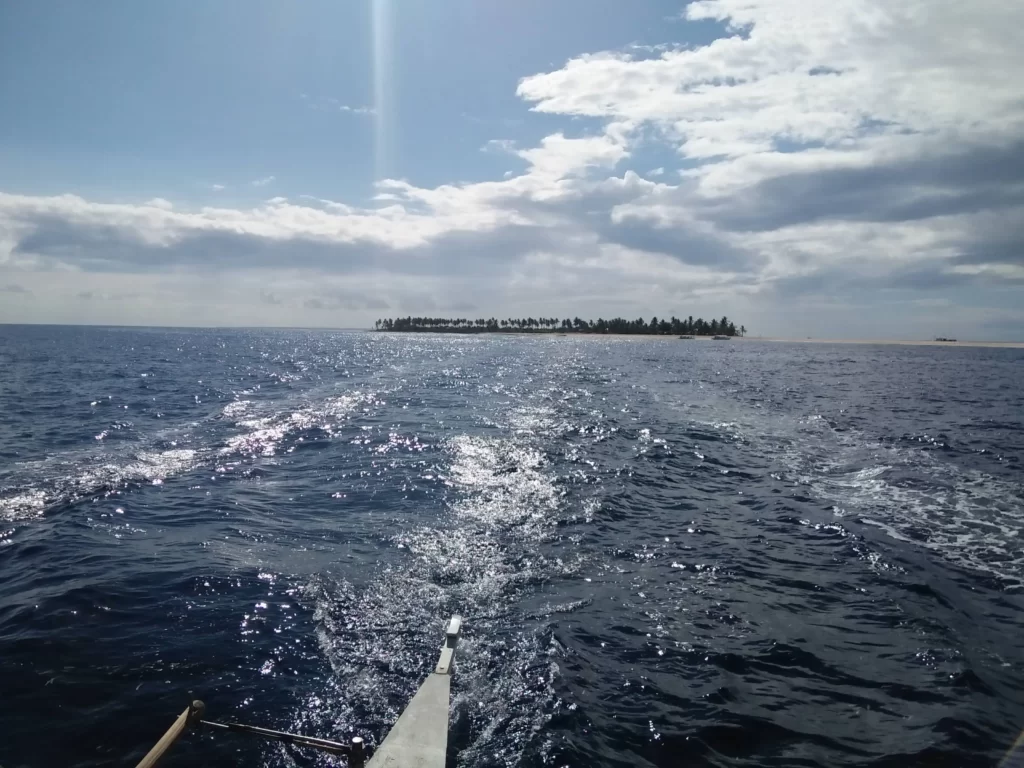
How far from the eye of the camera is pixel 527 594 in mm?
10891

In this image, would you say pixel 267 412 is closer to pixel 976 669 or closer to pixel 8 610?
pixel 8 610

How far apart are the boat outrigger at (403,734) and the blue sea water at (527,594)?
46 centimetres

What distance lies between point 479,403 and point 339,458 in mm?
15361

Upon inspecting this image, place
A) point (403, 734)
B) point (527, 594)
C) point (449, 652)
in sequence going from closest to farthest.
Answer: point (403, 734), point (449, 652), point (527, 594)

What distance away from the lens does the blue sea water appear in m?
7.33

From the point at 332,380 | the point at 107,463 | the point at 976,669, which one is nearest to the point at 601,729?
the point at 976,669

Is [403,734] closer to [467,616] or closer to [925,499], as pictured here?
[467,616]

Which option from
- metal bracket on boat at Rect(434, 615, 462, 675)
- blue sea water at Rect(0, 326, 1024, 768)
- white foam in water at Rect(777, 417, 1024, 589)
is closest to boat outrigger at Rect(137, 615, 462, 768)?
metal bracket on boat at Rect(434, 615, 462, 675)

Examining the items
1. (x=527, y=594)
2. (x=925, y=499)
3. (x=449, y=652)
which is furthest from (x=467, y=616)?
(x=925, y=499)

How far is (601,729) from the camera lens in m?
7.35

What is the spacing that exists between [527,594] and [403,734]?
179 inches

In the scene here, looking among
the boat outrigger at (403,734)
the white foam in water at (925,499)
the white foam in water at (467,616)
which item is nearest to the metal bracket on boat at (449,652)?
the boat outrigger at (403,734)

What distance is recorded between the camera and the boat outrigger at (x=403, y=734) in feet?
19.2

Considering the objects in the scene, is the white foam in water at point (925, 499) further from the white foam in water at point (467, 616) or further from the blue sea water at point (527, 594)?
the white foam in water at point (467, 616)
